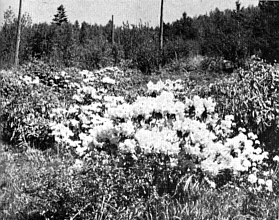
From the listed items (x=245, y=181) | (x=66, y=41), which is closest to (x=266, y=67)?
(x=245, y=181)

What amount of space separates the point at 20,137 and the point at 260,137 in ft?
9.15

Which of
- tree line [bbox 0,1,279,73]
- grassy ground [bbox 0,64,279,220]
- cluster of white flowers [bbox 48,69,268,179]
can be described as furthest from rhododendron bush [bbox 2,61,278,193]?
tree line [bbox 0,1,279,73]

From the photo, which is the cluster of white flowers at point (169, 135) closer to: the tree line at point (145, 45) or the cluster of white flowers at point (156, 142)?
the cluster of white flowers at point (156, 142)

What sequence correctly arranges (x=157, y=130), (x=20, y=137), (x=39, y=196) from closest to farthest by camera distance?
(x=39, y=196) < (x=157, y=130) < (x=20, y=137)

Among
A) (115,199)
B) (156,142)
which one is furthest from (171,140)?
(115,199)

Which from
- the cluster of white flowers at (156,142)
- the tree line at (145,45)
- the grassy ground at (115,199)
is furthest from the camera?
the tree line at (145,45)

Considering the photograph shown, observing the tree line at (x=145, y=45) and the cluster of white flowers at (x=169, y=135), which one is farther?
the tree line at (x=145, y=45)

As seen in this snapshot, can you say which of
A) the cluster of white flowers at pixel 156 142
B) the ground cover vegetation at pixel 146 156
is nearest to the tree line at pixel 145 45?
the ground cover vegetation at pixel 146 156

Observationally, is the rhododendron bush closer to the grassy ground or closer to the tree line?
the grassy ground

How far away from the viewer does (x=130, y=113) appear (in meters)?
3.78

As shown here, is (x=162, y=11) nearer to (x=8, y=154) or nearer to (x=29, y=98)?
(x=29, y=98)

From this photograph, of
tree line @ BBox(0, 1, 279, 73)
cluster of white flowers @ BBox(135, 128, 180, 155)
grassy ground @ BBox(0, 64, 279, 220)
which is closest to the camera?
grassy ground @ BBox(0, 64, 279, 220)

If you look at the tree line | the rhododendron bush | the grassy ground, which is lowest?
the grassy ground

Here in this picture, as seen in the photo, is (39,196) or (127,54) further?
(127,54)
